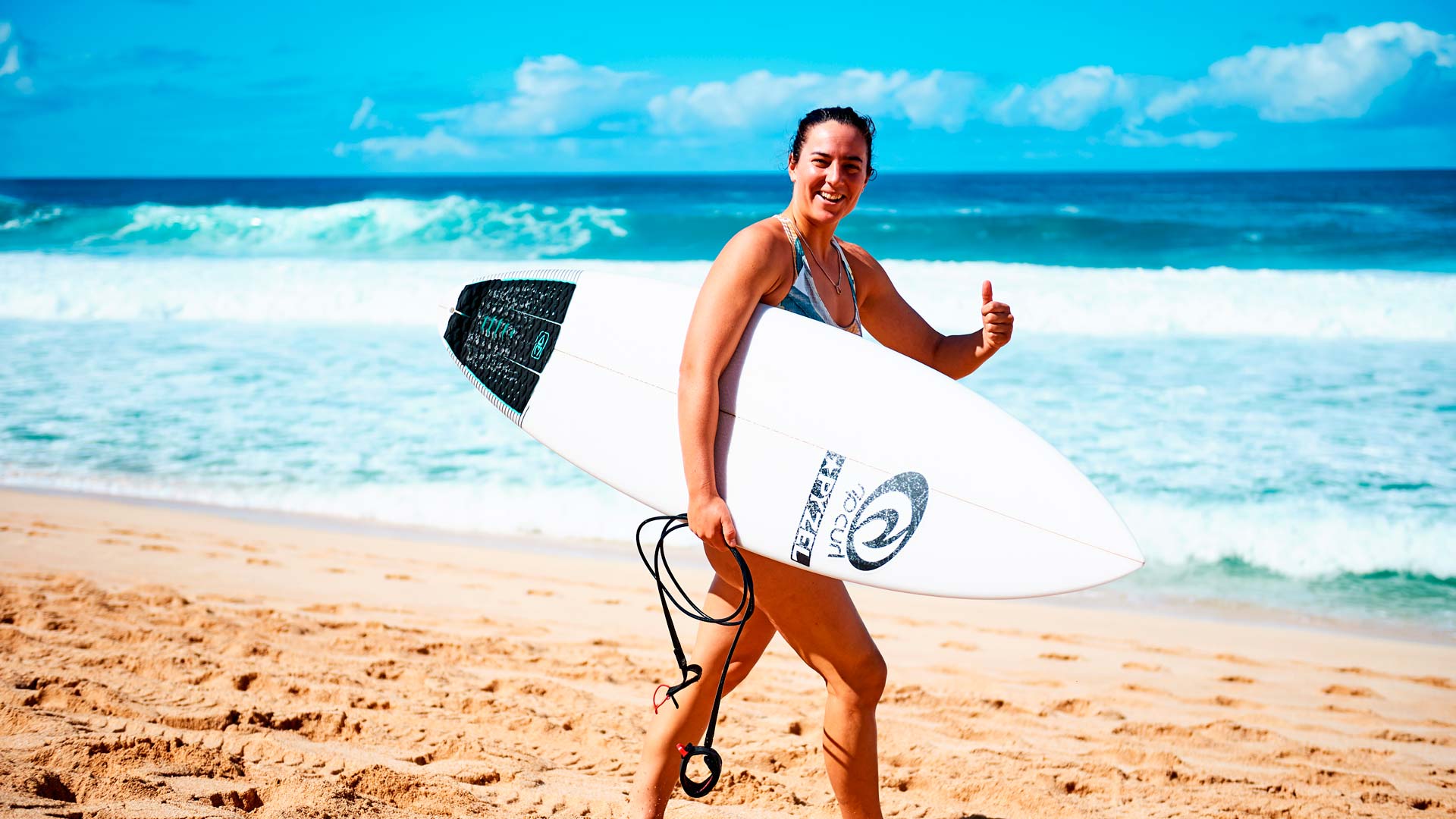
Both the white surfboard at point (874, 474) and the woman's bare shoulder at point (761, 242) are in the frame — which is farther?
the white surfboard at point (874, 474)

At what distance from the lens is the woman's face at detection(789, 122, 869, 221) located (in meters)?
1.78

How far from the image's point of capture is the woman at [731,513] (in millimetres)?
1681

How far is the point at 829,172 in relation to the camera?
1.78 m

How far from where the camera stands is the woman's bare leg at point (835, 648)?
1.76m

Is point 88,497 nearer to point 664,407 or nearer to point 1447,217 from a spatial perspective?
point 664,407

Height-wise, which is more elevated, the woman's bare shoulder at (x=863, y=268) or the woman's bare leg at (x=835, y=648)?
the woman's bare shoulder at (x=863, y=268)

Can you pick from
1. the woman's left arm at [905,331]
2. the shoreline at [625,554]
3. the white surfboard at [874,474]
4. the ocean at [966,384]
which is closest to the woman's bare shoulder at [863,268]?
the woman's left arm at [905,331]

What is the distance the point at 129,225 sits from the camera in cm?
2067

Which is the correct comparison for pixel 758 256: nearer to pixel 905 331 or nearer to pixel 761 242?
pixel 761 242

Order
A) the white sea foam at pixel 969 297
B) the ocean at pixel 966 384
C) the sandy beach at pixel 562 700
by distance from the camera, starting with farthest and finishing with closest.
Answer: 1. the white sea foam at pixel 969 297
2. the ocean at pixel 966 384
3. the sandy beach at pixel 562 700

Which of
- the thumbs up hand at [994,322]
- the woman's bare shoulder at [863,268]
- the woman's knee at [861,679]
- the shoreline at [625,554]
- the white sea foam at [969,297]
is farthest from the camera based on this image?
the white sea foam at [969,297]

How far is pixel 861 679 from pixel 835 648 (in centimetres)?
8

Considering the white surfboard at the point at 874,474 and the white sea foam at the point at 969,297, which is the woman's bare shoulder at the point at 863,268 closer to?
the white surfboard at the point at 874,474

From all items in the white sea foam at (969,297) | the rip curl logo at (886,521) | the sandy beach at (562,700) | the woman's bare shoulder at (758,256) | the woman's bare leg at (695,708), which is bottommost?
the sandy beach at (562,700)
